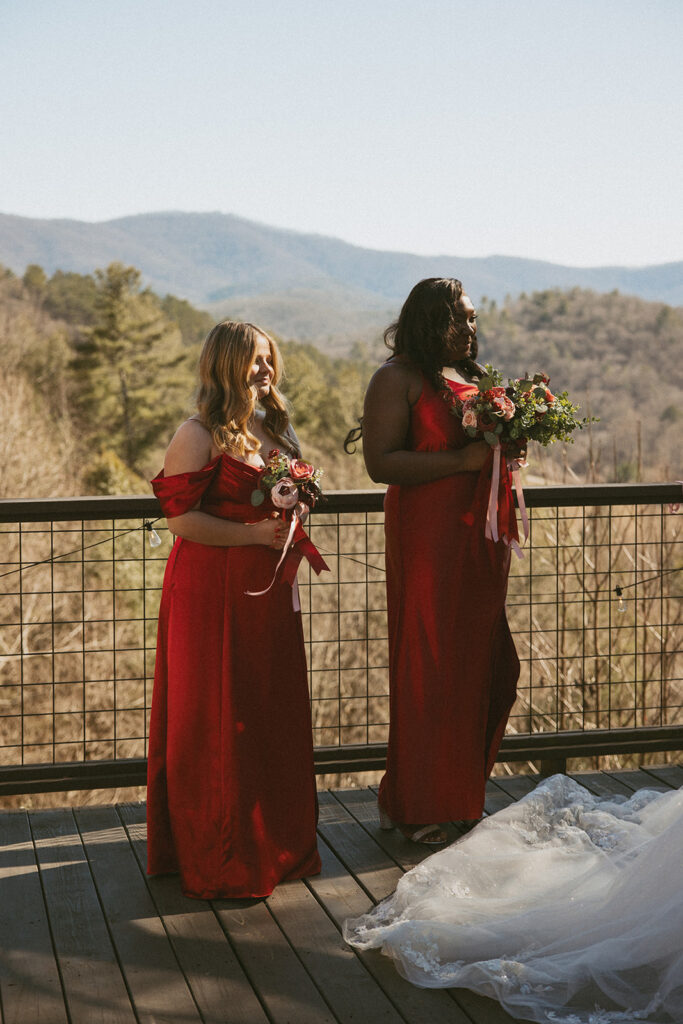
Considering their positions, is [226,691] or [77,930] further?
[226,691]

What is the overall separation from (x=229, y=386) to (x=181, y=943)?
5.09 ft

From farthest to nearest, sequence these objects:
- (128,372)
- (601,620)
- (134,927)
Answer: (128,372)
(601,620)
(134,927)

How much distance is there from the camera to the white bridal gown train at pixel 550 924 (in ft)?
8.67

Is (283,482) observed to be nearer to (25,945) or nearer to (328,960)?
(328,960)

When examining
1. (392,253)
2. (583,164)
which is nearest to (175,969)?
(583,164)

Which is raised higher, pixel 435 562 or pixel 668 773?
pixel 435 562

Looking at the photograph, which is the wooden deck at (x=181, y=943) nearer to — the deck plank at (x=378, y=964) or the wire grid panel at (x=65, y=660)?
the deck plank at (x=378, y=964)

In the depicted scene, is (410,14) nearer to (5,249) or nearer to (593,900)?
(5,249)

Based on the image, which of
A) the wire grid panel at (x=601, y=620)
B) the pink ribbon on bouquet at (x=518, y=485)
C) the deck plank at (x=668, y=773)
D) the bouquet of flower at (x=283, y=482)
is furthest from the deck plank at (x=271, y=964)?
the wire grid panel at (x=601, y=620)

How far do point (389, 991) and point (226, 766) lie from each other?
2.74 ft

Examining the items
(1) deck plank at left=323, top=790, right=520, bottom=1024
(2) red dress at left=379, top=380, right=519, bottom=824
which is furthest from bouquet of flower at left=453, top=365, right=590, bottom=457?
(1) deck plank at left=323, top=790, right=520, bottom=1024

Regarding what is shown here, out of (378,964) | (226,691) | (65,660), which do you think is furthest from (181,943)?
(65,660)

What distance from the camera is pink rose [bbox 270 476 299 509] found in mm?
3217

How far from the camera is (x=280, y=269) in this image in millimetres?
95625
